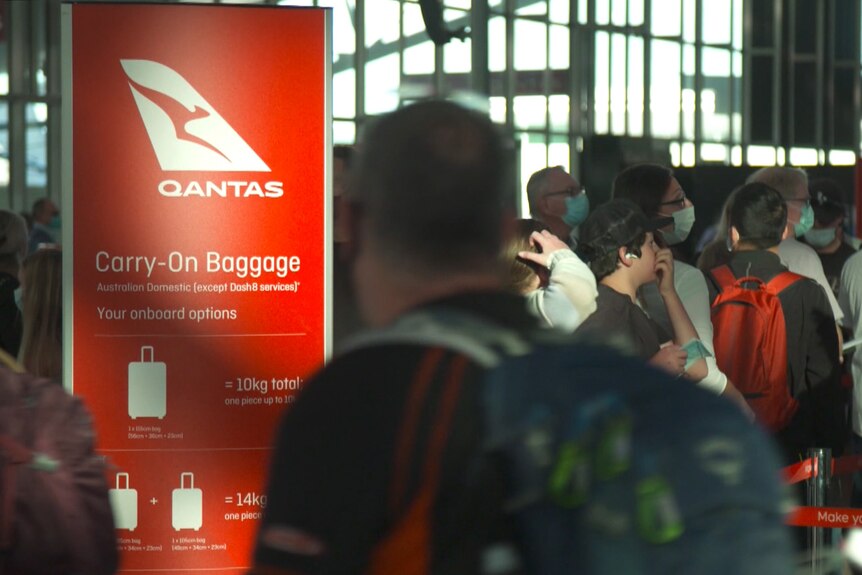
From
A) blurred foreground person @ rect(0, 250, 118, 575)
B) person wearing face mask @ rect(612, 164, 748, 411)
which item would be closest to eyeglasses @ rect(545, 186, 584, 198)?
person wearing face mask @ rect(612, 164, 748, 411)

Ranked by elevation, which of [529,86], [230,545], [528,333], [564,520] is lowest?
[230,545]

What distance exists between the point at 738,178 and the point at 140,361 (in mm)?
8540

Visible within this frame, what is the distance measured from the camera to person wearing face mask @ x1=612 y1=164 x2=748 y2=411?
5199mm

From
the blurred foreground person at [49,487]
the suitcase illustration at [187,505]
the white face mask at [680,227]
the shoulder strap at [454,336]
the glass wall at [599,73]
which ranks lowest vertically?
the suitcase illustration at [187,505]

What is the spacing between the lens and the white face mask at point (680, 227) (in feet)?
19.2

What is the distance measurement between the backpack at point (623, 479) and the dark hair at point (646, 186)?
4639mm

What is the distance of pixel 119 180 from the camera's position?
408 centimetres

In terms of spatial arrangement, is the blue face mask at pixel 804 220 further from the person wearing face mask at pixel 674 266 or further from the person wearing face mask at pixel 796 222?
the person wearing face mask at pixel 674 266

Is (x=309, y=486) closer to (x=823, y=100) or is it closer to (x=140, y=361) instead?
(x=140, y=361)

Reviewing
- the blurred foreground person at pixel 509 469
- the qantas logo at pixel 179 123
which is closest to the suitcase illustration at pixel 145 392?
the qantas logo at pixel 179 123

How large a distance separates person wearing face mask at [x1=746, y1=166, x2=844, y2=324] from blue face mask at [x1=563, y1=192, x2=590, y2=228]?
2.64 ft

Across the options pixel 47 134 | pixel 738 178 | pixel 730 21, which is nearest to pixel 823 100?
pixel 730 21

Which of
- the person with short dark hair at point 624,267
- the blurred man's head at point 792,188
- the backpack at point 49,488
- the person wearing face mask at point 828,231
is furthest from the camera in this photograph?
the person wearing face mask at point 828,231

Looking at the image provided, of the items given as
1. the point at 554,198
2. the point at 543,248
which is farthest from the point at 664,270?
the point at 554,198
